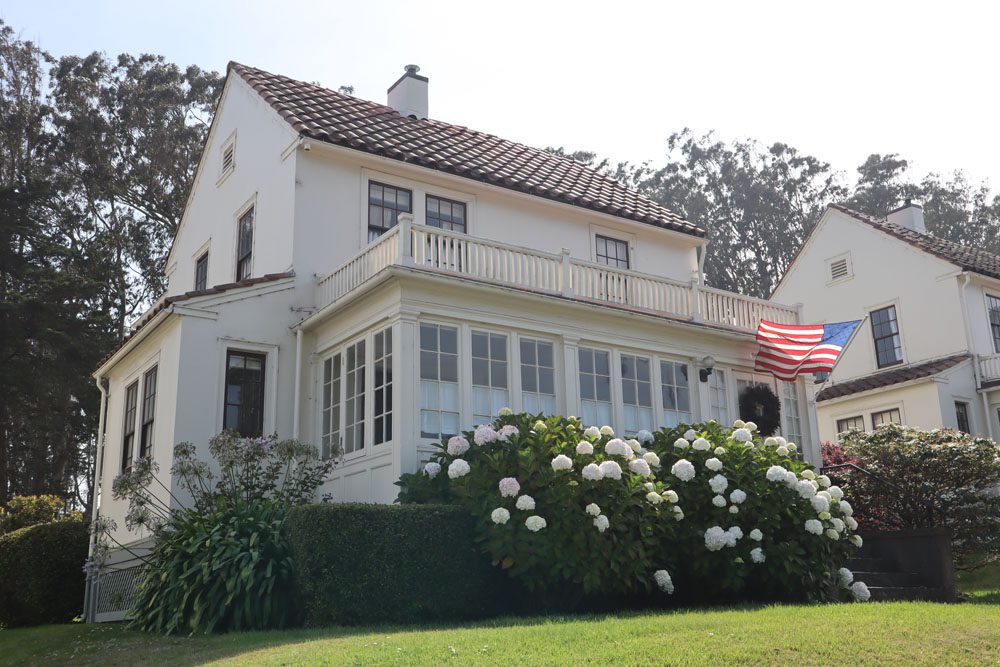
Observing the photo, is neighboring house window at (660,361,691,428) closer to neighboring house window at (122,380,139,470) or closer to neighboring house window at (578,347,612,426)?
neighboring house window at (578,347,612,426)

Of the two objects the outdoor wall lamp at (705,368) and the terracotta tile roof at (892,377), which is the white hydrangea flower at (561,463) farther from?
the terracotta tile roof at (892,377)

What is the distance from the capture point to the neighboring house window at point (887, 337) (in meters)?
26.4

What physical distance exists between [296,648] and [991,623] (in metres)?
6.85

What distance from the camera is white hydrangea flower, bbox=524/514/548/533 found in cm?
1061

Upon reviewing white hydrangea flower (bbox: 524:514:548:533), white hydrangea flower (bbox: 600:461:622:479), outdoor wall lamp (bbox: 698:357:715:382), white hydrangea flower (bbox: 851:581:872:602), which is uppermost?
outdoor wall lamp (bbox: 698:357:715:382)

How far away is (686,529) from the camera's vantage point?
1180cm

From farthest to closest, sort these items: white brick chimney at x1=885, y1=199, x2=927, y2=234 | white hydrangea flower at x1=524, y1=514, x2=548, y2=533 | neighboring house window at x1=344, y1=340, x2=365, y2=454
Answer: white brick chimney at x1=885, y1=199, x2=927, y2=234 < neighboring house window at x1=344, y1=340, x2=365, y2=454 < white hydrangea flower at x1=524, y1=514, x2=548, y2=533

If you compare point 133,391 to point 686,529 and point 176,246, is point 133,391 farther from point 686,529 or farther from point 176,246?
point 686,529

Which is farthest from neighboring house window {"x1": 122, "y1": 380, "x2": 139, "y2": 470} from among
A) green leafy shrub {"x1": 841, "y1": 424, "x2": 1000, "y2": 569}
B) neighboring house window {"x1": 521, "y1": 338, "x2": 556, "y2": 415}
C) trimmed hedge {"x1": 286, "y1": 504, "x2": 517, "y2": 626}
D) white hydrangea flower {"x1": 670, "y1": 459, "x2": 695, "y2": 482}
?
green leafy shrub {"x1": 841, "y1": 424, "x2": 1000, "y2": 569}

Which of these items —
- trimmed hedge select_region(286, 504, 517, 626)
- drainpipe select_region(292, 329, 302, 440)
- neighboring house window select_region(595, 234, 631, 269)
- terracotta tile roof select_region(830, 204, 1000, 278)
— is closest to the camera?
trimmed hedge select_region(286, 504, 517, 626)

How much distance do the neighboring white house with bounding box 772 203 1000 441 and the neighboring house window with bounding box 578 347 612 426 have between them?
34.0 ft

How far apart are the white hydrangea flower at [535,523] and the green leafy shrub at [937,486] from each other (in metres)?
7.08

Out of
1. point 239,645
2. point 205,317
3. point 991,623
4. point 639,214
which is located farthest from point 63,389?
point 991,623

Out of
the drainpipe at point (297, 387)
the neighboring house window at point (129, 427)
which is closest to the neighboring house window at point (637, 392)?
the drainpipe at point (297, 387)
